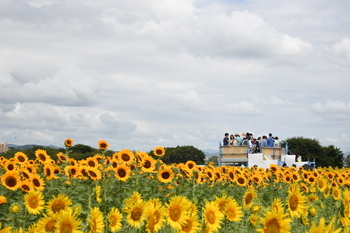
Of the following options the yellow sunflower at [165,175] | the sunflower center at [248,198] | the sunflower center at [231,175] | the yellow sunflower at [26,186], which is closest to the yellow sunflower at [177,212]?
the sunflower center at [248,198]

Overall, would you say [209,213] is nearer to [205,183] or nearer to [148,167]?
[148,167]

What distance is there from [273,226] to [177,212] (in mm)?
1004

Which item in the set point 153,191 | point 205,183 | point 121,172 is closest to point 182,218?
point 121,172

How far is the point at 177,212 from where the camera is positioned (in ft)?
13.7

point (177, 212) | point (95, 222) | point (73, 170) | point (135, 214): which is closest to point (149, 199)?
point (73, 170)

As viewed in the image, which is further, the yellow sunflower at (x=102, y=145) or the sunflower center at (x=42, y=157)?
the sunflower center at (x=42, y=157)

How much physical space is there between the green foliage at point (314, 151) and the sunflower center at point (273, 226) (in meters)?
65.7

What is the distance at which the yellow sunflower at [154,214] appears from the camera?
3.49 metres

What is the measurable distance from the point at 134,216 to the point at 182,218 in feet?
1.40

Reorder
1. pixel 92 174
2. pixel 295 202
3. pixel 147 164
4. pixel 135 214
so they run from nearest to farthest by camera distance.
Answer: pixel 135 214, pixel 295 202, pixel 92 174, pixel 147 164

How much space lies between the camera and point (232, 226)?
8805 millimetres

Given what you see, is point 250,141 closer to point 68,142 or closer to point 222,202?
point 68,142

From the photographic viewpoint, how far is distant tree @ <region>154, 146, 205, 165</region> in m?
66.1

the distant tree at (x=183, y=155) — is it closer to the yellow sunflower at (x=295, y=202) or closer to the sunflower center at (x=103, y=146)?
the sunflower center at (x=103, y=146)
